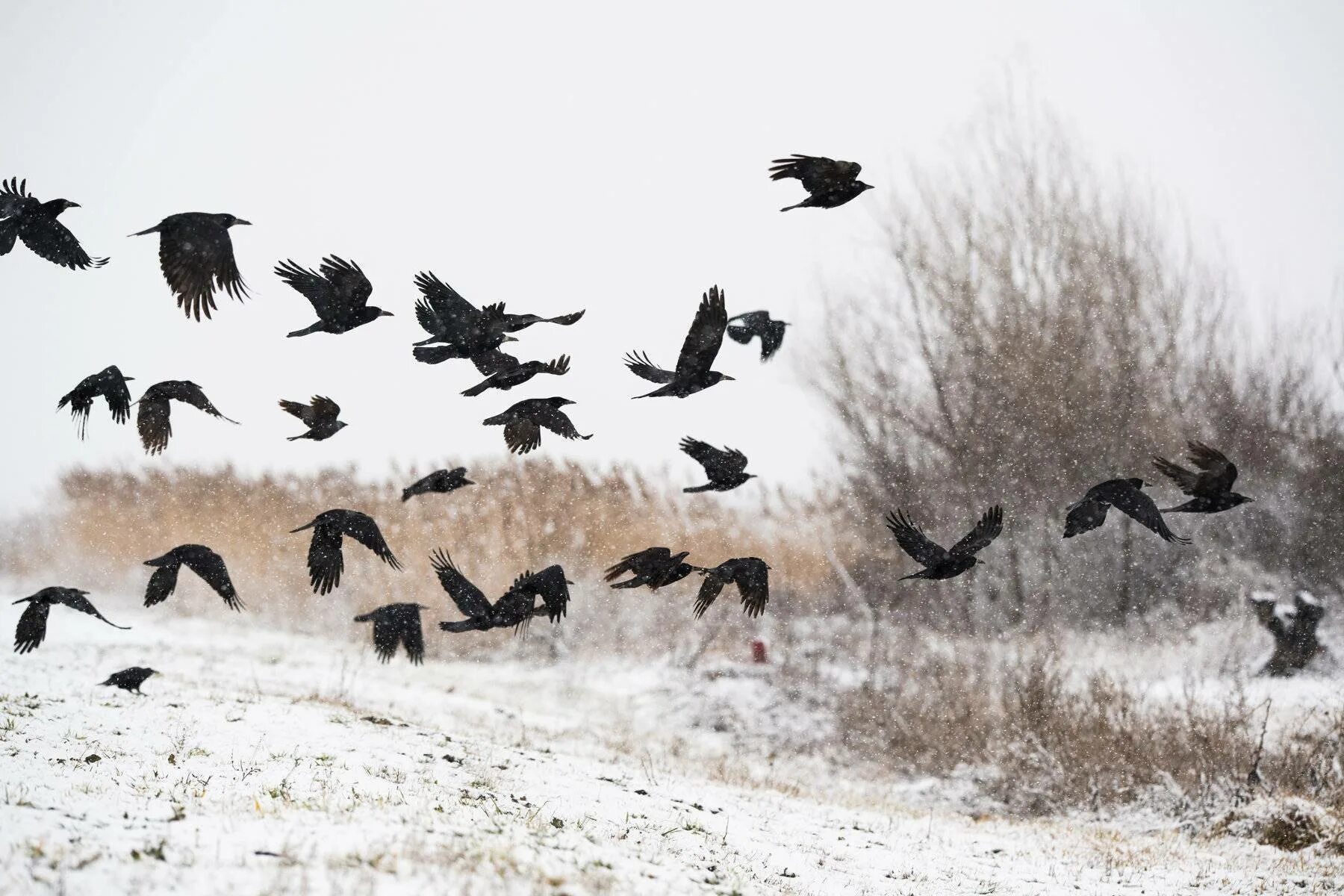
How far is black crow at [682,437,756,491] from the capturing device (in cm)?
543

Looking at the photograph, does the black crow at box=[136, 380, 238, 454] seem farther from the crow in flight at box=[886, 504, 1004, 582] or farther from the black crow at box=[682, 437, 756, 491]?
the crow in flight at box=[886, 504, 1004, 582]

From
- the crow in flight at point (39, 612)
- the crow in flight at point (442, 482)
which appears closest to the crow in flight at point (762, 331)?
the crow in flight at point (442, 482)

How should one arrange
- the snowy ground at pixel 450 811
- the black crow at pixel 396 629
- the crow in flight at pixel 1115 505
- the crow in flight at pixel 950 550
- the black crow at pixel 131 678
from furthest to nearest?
the black crow at pixel 131 678 → the black crow at pixel 396 629 → the crow in flight at pixel 1115 505 → the crow in flight at pixel 950 550 → the snowy ground at pixel 450 811

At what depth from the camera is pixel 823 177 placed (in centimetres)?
534

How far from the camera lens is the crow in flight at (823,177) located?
523 cm

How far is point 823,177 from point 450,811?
4119mm

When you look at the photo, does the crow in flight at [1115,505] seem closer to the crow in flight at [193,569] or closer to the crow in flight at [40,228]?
the crow in flight at [193,569]

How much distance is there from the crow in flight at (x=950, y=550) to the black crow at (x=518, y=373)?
6.75 ft

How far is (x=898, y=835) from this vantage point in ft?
24.9

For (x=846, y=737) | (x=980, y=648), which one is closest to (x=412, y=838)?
(x=846, y=737)

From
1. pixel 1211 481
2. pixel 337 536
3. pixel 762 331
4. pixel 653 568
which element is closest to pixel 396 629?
pixel 337 536

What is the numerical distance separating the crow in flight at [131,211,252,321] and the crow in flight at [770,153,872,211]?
2.86m

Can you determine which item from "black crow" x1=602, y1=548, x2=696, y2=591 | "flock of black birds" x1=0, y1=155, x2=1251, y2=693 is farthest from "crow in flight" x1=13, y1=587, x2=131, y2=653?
"black crow" x1=602, y1=548, x2=696, y2=591

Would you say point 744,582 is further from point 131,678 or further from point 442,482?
point 131,678
